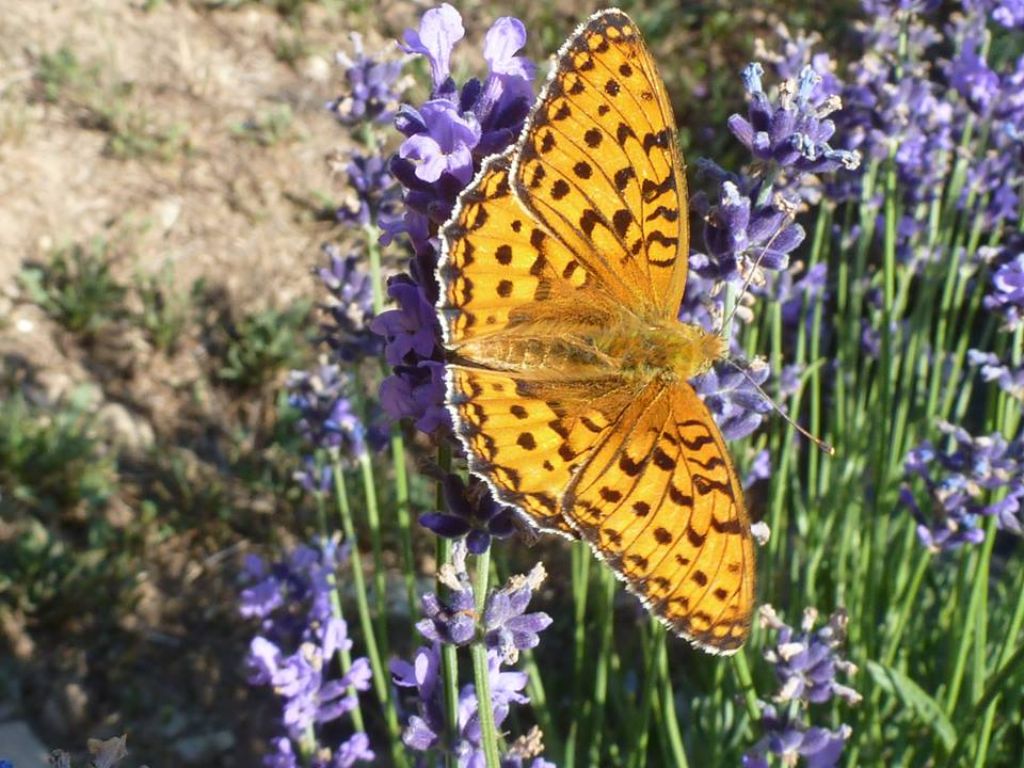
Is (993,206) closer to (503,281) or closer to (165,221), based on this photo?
(503,281)

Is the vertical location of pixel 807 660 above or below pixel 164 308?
below

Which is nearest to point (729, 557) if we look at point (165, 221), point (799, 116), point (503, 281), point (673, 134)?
point (503, 281)

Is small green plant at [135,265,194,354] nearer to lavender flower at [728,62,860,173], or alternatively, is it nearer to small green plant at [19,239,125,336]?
small green plant at [19,239,125,336]

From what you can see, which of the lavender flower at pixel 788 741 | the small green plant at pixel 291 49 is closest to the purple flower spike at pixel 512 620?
the lavender flower at pixel 788 741

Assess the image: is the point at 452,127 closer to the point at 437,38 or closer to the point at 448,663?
the point at 437,38

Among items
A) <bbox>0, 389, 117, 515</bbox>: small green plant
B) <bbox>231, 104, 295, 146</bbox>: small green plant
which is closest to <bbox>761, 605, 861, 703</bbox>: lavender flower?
<bbox>0, 389, 117, 515</bbox>: small green plant

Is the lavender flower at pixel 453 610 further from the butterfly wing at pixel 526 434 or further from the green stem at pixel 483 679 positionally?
the butterfly wing at pixel 526 434

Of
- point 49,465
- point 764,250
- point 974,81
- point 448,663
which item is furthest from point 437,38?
point 49,465
